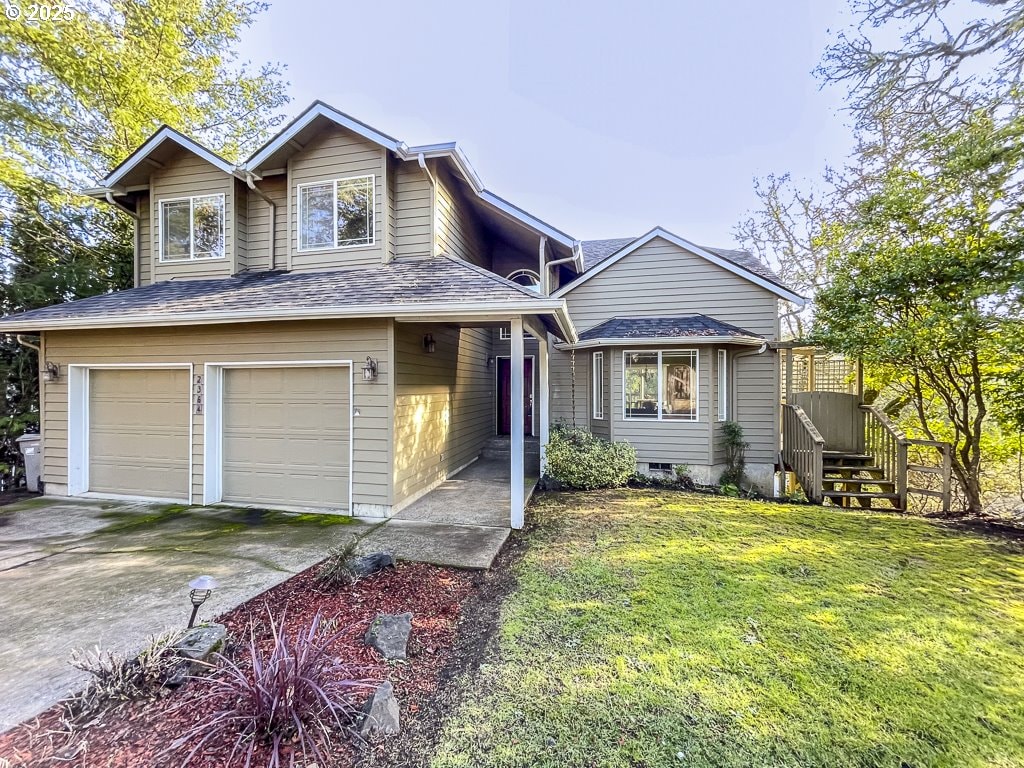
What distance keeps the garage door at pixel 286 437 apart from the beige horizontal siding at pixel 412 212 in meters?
2.61

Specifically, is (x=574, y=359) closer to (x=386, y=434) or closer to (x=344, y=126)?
(x=386, y=434)

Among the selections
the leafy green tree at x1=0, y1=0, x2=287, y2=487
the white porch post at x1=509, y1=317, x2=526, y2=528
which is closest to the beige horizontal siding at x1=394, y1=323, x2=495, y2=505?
the white porch post at x1=509, y1=317, x2=526, y2=528

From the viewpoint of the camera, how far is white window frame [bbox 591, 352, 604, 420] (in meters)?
9.78

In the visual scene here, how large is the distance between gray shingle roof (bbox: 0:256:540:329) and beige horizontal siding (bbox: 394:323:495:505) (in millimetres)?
681

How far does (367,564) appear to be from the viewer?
4.04m

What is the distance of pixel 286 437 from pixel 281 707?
193 inches

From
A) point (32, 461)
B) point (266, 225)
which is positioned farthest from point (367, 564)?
point (32, 461)

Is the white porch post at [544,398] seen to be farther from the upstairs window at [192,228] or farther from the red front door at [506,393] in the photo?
the upstairs window at [192,228]

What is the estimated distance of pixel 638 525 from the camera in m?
5.93

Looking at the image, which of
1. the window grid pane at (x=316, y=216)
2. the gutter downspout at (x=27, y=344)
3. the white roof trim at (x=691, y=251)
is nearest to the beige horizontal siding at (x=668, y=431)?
the white roof trim at (x=691, y=251)

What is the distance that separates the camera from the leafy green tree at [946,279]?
601 cm

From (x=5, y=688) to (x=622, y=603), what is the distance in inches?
161

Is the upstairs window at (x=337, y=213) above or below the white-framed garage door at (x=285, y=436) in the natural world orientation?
above

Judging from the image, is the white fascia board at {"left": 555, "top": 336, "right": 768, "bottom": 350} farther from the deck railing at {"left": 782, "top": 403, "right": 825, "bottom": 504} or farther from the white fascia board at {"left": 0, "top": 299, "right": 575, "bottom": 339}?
the white fascia board at {"left": 0, "top": 299, "right": 575, "bottom": 339}
